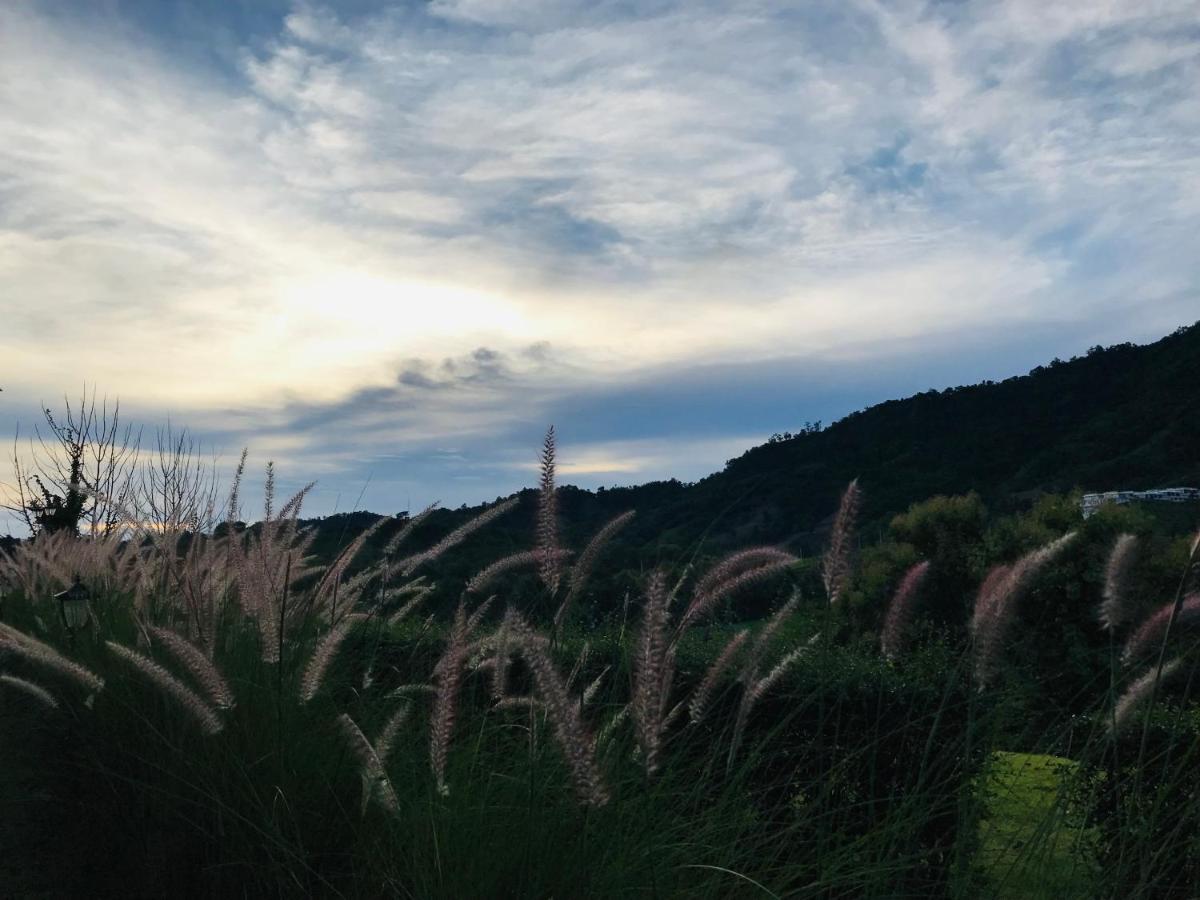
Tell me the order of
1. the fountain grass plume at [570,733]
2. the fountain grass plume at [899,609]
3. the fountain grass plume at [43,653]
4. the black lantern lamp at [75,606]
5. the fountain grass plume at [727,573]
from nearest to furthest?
1. the fountain grass plume at [570,733]
2. the fountain grass plume at [727,573]
3. the fountain grass plume at [899,609]
4. the fountain grass plume at [43,653]
5. the black lantern lamp at [75,606]

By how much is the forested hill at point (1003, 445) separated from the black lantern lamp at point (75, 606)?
17834 millimetres

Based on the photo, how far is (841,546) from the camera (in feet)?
9.51

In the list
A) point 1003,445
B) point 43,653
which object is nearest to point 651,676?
point 43,653

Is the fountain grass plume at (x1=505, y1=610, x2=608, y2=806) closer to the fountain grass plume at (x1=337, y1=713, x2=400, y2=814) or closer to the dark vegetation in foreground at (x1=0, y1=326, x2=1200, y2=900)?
the dark vegetation in foreground at (x1=0, y1=326, x2=1200, y2=900)

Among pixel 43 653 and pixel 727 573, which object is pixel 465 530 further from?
pixel 43 653

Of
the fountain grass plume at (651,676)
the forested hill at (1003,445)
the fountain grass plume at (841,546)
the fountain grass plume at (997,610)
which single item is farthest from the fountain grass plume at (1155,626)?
the forested hill at (1003,445)

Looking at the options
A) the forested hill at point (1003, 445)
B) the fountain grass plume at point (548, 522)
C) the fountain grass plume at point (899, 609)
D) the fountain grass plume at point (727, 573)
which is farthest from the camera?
the forested hill at point (1003, 445)

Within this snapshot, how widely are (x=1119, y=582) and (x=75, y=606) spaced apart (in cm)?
513

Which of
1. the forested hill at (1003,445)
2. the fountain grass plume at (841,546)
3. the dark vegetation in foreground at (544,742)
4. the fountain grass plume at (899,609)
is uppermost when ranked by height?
the forested hill at (1003,445)

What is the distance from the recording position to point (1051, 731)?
3811 mm

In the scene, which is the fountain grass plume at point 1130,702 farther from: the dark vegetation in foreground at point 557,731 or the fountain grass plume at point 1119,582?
the fountain grass plume at point 1119,582

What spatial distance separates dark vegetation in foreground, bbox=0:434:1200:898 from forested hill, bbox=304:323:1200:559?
17.8m

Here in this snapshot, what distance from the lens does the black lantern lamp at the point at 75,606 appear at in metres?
5.44

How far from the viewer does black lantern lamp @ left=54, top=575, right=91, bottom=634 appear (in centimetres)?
544
